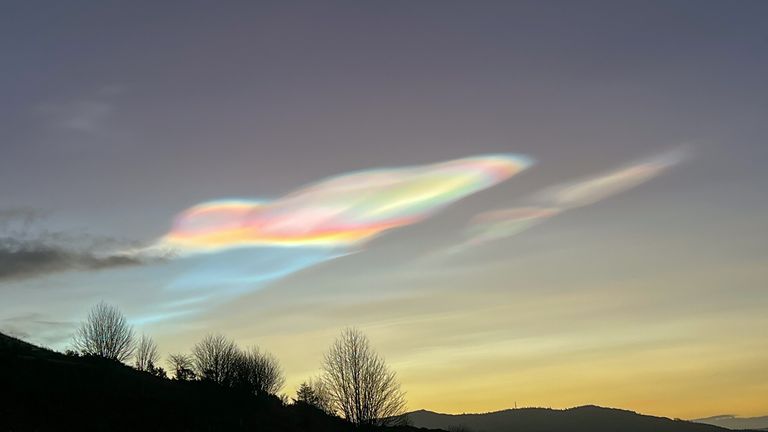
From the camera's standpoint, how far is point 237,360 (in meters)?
97.4

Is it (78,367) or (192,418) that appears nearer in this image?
(192,418)

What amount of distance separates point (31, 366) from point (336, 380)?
1410 inches

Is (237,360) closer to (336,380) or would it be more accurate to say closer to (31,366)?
(336,380)

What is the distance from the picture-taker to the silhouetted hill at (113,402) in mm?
50094

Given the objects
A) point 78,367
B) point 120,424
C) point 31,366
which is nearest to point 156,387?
point 78,367

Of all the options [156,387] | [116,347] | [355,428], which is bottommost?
[355,428]

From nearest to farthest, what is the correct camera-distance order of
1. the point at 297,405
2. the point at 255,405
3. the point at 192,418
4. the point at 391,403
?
the point at 192,418
the point at 255,405
the point at 391,403
the point at 297,405

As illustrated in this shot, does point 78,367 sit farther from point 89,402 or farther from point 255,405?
point 255,405

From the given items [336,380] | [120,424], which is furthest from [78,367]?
[336,380]

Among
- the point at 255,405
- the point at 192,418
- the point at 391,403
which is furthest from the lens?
the point at 391,403

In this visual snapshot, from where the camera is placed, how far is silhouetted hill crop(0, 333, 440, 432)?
5009 centimetres

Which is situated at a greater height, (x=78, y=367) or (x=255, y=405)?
(x=78, y=367)

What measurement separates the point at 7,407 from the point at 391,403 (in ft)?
147

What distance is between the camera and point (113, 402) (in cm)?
5706
